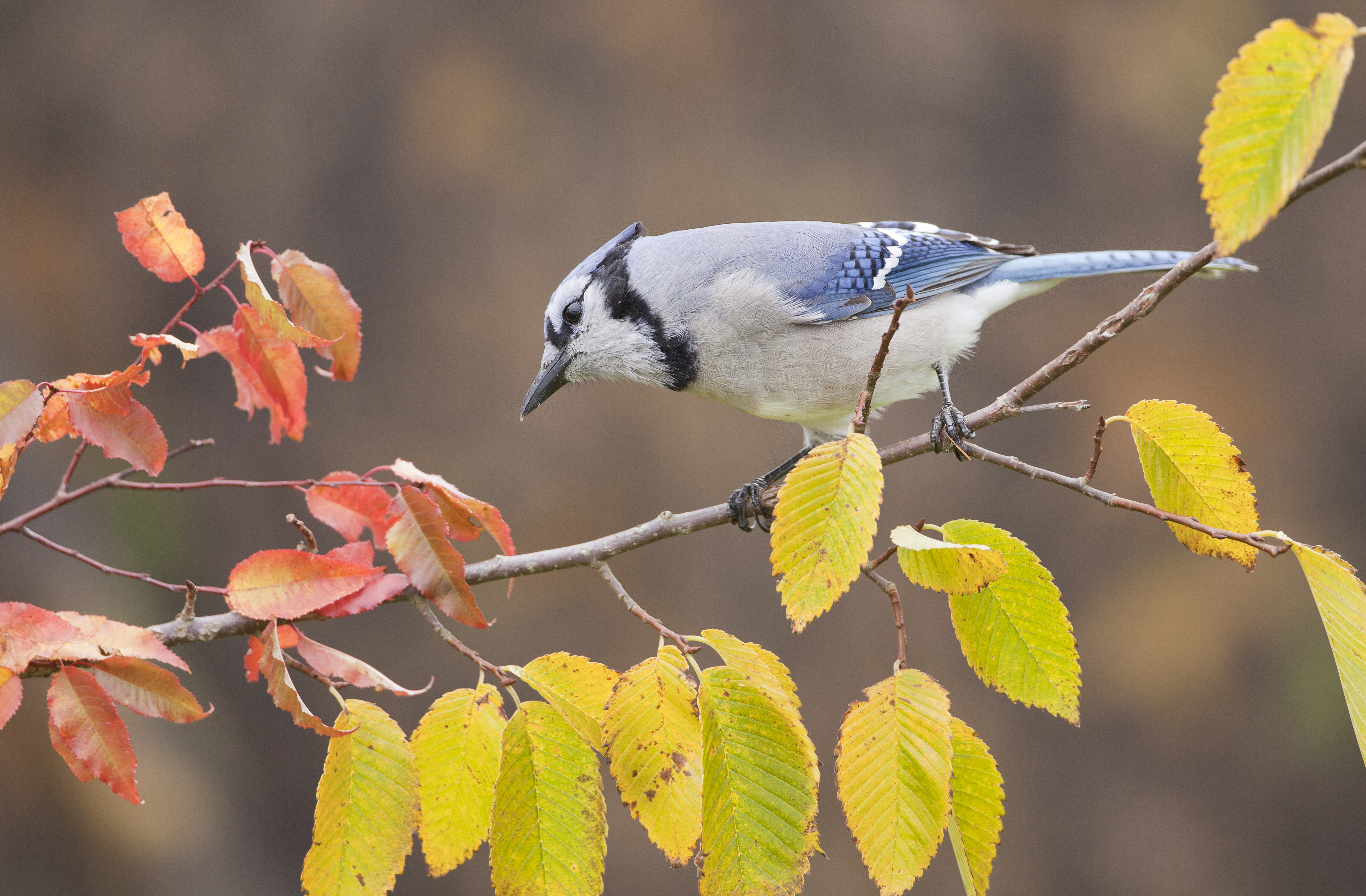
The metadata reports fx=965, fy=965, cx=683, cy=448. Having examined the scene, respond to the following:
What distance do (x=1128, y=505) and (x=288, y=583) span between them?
0.92m

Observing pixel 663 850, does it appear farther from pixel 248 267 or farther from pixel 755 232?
pixel 755 232

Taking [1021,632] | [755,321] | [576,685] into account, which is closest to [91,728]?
[576,685]

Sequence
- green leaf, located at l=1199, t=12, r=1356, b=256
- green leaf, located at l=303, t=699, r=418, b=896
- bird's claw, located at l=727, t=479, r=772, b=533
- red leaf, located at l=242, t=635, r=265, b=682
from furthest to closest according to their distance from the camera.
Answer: bird's claw, located at l=727, t=479, r=772, b=533 < red leaf, located at l=242, t=635, r=265, b=682 < green leaf, located at l=303, t=699, r=418, b=896 < green leaf, located at l=1199, t=12, r=1356, b=256

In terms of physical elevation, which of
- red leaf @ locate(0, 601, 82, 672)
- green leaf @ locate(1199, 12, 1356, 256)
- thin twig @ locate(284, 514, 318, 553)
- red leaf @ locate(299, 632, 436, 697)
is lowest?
red leaf @ locate(299, 632, 436, 697)

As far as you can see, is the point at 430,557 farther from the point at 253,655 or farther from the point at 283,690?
the point at 253,655

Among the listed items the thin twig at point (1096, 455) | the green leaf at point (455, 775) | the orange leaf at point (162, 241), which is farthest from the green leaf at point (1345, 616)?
the orange leaf at point (162, 241)

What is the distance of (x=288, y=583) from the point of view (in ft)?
3.54

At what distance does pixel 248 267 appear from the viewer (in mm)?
1086

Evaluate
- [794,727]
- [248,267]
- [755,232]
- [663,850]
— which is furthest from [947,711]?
[755,232]

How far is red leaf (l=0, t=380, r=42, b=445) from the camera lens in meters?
0.94

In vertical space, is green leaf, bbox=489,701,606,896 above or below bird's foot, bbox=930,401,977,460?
below

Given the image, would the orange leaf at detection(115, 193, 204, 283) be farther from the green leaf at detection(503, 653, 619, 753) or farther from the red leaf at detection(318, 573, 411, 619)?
the green leaf at detection(503, 653, 619, 753)

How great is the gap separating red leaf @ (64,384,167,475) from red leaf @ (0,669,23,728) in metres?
0.23

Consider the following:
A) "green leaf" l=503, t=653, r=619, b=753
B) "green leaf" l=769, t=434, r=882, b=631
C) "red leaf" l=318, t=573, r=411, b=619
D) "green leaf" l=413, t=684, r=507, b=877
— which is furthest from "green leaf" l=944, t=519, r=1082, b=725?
"red leaf" l=318, t=573, r=411, b=619
